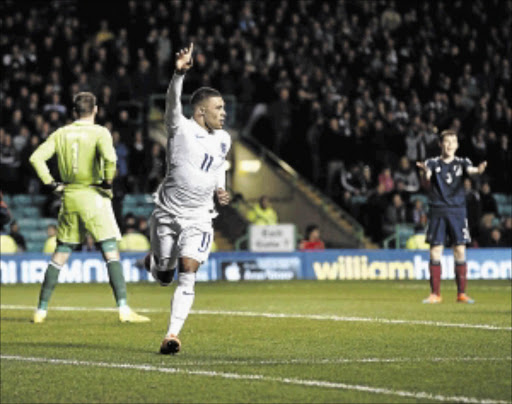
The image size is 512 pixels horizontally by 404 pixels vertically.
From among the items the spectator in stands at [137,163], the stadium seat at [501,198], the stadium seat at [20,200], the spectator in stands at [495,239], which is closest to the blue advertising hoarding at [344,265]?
the spectator in stands at [495,239]

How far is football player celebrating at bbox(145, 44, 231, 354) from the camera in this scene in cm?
1028

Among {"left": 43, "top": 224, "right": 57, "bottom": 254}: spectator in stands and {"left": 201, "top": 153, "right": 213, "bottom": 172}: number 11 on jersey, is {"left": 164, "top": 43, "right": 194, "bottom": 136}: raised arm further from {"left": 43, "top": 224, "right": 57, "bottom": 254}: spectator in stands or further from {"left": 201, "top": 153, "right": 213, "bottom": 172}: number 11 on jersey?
{"left": 43, "top": 224, "right": 57, "bottom": 254}: spectator in stands

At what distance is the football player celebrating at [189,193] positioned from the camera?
33.7ft

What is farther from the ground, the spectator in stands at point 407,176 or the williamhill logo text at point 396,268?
the spectator in stands at point 407,176

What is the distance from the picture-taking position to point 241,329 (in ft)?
40.6

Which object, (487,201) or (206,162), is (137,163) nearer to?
(487,201)

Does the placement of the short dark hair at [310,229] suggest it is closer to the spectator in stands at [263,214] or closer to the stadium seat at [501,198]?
the spectator in stands at [263,214]

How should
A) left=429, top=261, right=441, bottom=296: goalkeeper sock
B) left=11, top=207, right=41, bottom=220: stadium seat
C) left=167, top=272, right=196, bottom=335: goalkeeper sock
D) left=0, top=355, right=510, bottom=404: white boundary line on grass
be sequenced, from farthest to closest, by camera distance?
left=11, top=207, right=41, bottom=220: stadium seat → left=429, top=261, right=441, bottom=296: goalkeeper sock → left=167, top=272, right=196, bottom=335: goalkeeper sock → left=0, top=355, right=510, bottom=404: white boundary line on grass

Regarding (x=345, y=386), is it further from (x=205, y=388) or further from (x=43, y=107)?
(x=43, y=107)

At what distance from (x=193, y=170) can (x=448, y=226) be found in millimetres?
6686

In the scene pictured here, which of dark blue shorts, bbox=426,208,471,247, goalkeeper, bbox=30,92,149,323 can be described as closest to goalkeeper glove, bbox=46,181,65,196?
goalkeeper, bbox=30,92,149,323

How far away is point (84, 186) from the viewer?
13258 mm

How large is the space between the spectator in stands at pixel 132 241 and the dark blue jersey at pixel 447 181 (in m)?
9.10

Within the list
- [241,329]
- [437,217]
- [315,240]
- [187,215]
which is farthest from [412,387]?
[315,240]
